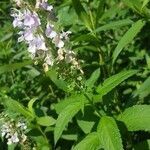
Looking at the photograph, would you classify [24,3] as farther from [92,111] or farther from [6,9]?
[6,9]

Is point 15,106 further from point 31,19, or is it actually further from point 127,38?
point 31,19

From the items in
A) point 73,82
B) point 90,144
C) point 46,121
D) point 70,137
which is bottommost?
point 70,137

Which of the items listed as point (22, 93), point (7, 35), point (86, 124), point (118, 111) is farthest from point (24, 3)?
point (7, 35)

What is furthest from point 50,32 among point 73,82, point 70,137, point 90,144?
point 70,137

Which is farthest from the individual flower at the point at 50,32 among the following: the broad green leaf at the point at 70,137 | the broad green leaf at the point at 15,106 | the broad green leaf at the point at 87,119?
the broad green leaf at the point at 70,137

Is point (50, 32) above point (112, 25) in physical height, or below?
above
